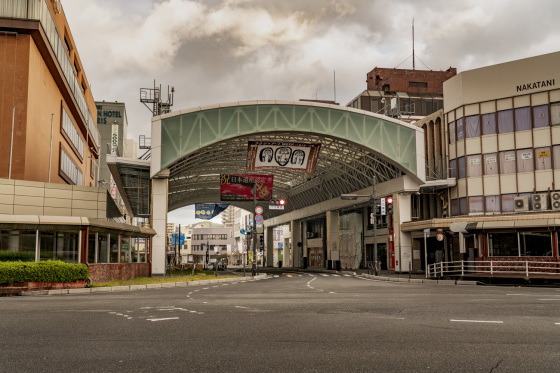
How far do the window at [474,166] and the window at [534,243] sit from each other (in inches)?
553

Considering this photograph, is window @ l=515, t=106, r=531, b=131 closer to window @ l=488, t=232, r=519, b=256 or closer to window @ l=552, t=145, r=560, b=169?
window @ l=552, t=145, r=560, b=169

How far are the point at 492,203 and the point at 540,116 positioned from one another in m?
7.18

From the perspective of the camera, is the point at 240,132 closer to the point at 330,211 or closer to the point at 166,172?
the point at 166,172

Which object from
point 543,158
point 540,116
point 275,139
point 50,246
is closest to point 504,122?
point 540,116

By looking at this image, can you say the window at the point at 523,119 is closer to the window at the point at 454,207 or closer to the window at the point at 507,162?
the window at the point at 507,162

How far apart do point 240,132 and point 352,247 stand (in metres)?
29.0

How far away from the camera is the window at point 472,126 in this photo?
4234 cm

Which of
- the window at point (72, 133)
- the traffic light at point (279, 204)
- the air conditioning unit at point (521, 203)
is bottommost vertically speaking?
the air conditioning unit at point (521, 203)

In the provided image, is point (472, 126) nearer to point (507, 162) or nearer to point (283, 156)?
point (507, 162)

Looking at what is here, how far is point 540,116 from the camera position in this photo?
3959cm

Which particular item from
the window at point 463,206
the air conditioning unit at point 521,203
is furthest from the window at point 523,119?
the window at point 463,206

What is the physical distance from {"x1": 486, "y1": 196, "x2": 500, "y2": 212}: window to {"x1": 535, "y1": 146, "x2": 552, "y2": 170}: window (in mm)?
3727

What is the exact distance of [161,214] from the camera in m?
38.9

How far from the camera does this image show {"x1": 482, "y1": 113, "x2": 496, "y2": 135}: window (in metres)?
41.6
